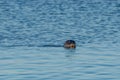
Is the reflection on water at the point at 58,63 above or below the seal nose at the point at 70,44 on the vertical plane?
below

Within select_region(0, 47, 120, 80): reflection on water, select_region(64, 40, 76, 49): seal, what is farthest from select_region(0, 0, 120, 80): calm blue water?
select_region(64, 40, 76, 49): seal

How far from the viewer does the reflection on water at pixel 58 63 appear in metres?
30.4

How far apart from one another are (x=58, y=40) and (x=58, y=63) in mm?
8334

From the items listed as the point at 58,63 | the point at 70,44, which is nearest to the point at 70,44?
the point at 70,44

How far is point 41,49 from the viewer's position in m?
38.1

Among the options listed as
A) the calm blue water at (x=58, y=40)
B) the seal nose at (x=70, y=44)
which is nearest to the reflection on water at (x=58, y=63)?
the calm blue water at (x=58, y=40)

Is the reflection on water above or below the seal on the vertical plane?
below

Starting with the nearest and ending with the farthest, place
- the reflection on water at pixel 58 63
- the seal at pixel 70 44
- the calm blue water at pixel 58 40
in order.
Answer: the reflection on water at pixel 58 63 → the calm blue water at pixel 58 40 → the seal at pixel 70 44

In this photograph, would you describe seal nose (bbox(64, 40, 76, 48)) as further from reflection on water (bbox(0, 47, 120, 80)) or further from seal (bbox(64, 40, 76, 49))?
reflection on water (bbox(0, 47, 120, 80))

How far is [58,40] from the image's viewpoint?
4197cm

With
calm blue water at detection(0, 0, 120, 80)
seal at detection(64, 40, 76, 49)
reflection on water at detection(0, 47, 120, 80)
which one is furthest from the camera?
seal at detection(64, 40, 76, 49)

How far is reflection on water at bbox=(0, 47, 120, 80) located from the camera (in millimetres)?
30438

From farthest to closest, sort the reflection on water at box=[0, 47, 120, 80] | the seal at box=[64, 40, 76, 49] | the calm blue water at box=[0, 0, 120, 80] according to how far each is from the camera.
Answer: the seal at box=[64, 40, 76, 49]
the calm blue water at box=[0, 0, 120, 80]
the reflection on water at box=[0, 47, 120, 80]

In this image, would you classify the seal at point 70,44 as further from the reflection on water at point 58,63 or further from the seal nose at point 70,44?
the reflection on water at point 58,63
